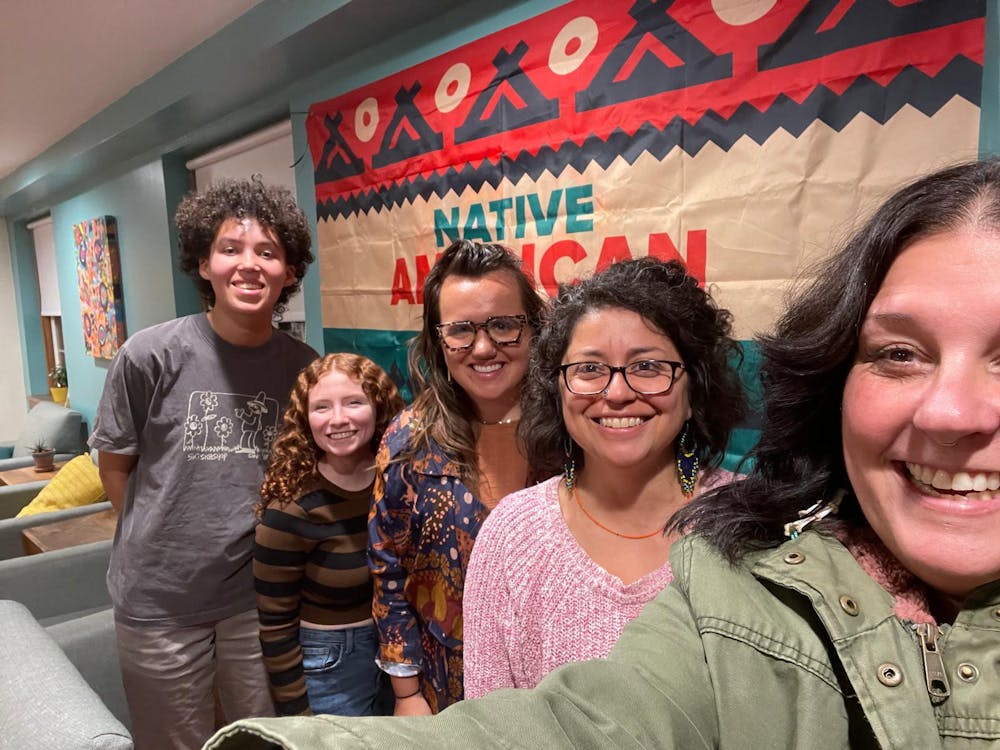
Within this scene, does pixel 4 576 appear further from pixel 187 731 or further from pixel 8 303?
pixel 8 303

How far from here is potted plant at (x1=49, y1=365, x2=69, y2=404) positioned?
241 inches

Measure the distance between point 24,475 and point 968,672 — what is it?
5.76 meters

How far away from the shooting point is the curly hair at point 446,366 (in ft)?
4.39

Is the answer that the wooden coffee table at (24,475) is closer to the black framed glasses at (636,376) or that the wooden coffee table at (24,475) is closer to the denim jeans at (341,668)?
the denim jeans at (341,668)

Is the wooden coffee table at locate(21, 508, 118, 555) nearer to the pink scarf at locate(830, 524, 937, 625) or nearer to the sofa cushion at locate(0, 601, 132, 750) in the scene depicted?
the sofa cushion at locate(0, 601, 132, 750)

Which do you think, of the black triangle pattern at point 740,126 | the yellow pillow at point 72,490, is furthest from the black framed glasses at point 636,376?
the yellow pillow at point 72,490

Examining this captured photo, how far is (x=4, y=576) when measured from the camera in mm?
2631

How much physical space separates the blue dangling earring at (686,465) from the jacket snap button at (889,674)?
472mm

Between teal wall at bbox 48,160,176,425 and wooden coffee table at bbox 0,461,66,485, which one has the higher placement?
teal wall at bbox 48,160,176,425

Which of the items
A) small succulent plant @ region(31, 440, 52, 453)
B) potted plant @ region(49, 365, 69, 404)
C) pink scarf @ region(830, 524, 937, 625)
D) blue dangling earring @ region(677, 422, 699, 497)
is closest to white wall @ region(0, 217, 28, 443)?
potted plant @ region(49, 365, 69, 404)

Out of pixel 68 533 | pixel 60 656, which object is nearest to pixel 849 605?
pixel 60 656

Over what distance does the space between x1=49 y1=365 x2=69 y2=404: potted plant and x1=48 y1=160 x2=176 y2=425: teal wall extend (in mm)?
451

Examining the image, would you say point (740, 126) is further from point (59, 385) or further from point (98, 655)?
point (59, 385)

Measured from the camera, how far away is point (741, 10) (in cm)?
131
